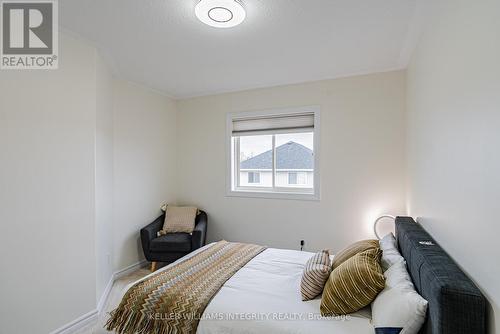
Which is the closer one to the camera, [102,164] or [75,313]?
[75,313]

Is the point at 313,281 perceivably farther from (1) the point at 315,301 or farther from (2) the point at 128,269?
(2) the point at 128,269

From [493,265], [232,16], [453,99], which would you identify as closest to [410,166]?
[453,99]

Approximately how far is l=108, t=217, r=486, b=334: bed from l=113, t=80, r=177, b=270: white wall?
1985 millimetres

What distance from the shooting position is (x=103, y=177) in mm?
2637

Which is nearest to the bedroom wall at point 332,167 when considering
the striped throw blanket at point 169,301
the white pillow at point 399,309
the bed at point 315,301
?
the bed at point 315,301

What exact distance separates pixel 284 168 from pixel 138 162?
2.05m

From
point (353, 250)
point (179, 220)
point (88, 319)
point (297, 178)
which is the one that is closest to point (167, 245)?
point (179, 220)

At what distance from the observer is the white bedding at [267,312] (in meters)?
1.34

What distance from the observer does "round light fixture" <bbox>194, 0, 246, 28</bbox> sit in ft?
5.59

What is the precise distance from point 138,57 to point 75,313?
2.50 metres

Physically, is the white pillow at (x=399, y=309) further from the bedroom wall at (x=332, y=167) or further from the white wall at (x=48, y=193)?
the white wall at (x=48, y=193)

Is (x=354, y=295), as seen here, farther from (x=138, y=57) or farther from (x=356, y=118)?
(x=138, y=57)

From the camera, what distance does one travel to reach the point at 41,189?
1.96m

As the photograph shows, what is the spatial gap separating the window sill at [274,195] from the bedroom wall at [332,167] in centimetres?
6
